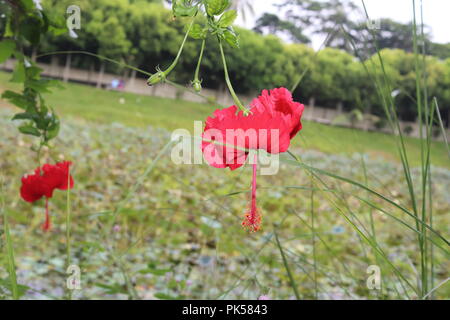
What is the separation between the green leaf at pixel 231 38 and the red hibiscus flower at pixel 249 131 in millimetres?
33

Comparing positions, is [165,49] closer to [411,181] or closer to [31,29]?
[31,29]

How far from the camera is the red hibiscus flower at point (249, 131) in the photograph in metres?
→ 0.21

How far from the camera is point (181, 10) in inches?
9.4

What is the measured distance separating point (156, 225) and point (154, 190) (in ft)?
1.26

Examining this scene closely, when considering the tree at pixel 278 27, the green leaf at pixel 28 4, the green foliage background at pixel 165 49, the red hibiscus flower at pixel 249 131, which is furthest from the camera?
the green foliage background at pixel 165 49

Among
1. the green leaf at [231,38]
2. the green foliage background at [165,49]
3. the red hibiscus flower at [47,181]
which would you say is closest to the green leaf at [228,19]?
the green leaf at [231,38]

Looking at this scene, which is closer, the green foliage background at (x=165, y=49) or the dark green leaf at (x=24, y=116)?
the dark green leaf at (x=24, y=116)

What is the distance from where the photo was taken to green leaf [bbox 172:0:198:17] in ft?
0.78

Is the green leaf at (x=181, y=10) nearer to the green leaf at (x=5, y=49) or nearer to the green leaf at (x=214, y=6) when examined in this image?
the green leaf at (x=214, y=6)

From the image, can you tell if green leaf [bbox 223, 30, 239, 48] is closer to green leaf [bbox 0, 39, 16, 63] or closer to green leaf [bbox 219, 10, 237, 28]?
green leaf [bbox 219, 10, 237, 28]

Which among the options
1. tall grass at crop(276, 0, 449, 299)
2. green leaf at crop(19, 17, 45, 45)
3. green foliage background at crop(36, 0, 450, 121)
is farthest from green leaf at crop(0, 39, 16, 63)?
green foliage background at crop(36, 0, 450, 121)

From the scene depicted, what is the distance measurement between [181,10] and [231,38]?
0.03 meters

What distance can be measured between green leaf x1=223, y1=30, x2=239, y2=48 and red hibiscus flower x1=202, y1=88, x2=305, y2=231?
0.03 metres
